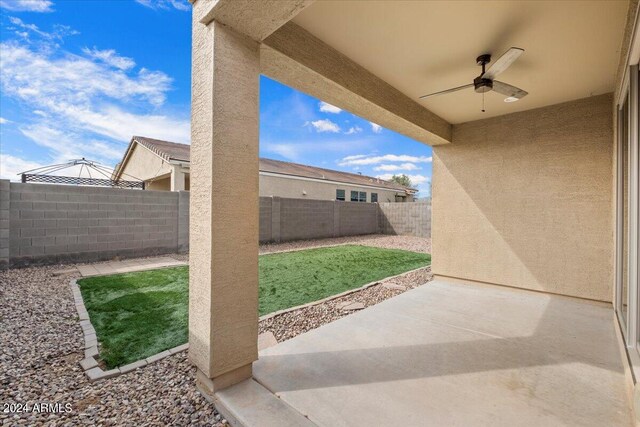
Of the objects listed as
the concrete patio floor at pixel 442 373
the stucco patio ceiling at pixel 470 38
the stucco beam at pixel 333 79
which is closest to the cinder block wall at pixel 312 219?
the stucco beam at pixel 333 79

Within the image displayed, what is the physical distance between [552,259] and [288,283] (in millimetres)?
4273

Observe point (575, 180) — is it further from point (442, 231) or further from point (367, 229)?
point (367, 229)

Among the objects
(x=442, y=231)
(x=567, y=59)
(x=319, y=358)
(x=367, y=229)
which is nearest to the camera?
(x=319, y=358)

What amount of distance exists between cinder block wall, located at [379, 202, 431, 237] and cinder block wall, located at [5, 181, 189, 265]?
33.9ft

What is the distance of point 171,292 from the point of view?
4.53 meters

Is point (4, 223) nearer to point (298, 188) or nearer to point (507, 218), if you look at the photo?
point (507, 218)

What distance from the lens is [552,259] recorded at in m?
4.14

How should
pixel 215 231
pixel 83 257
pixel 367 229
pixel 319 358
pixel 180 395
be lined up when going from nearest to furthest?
pixel 215 231 < pixel 180 395 < pixel 319 358 < pixel 83 257 < pixel 367 229

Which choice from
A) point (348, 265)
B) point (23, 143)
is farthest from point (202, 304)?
point (23, 143)

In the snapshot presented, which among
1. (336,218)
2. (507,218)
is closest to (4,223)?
(507,218)

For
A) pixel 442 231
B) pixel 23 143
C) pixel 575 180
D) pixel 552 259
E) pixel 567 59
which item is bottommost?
pixel 552 259

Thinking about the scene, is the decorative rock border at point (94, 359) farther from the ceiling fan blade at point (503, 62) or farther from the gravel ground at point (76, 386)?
the ceiling fan blade at point (503, 62)

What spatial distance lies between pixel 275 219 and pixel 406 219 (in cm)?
725

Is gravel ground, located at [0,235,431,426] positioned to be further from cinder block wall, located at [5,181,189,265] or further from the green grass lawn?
cinder block wall, located at [5,181,189,265]
